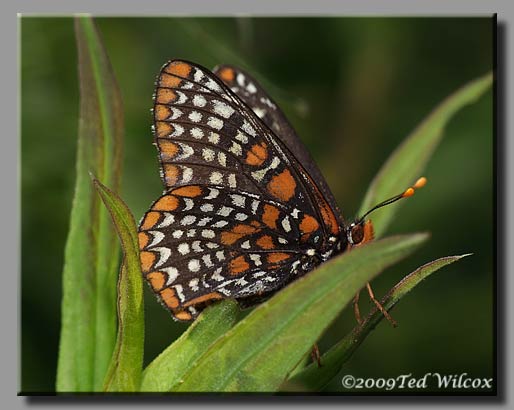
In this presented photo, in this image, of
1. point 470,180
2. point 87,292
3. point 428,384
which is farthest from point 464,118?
point 87,292

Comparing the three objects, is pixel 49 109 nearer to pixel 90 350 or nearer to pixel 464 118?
pixel 90 350

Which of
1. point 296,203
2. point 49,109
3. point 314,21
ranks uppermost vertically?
point 314,21

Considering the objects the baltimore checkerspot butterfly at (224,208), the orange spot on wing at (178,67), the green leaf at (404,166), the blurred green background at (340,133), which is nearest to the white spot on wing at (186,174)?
the baltimore checkerspot butterfly at (224,208)

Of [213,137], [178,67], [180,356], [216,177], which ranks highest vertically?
[178,67]

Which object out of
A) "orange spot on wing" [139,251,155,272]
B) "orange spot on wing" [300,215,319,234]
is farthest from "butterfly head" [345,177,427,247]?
"orange spot on wing" [139,251,155,272]

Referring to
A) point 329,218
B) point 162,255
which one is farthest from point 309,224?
point 162,255

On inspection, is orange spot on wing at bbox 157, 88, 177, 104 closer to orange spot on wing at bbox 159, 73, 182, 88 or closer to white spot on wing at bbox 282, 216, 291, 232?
orange spot on wing at bbox 159, 73, 182, 88

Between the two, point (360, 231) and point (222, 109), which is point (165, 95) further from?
point (360, 231)
